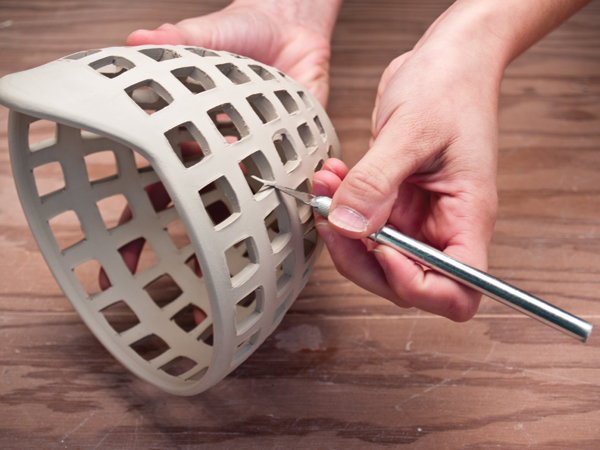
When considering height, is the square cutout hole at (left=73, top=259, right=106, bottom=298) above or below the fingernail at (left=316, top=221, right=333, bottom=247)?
below

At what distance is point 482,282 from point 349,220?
125 millimetres

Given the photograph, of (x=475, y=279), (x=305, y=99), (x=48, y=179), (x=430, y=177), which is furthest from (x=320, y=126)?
(x=48, y=179)

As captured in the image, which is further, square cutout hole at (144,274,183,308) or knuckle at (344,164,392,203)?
square cutout hole at (144,274,183,308)

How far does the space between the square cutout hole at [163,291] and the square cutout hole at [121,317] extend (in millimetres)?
34

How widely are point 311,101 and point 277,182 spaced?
17cm

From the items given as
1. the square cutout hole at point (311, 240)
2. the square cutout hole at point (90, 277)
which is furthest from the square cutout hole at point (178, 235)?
the square cutout hole at point (311, 240)

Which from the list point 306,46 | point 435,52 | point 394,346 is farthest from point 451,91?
point 306,46

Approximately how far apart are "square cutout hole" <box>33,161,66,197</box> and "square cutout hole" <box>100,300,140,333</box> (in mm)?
238

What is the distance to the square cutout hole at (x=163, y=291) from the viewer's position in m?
0.58

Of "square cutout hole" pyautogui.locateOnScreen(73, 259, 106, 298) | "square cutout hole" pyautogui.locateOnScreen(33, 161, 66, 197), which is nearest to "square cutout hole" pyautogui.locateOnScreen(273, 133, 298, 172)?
"square cutout hole" pyautogui.locateOnScreen(73, 259, 106, 298)

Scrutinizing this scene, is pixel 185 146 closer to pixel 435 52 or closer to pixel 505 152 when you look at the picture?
pixel 435 52

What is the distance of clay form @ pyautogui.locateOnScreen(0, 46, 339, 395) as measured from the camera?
12.8 inches

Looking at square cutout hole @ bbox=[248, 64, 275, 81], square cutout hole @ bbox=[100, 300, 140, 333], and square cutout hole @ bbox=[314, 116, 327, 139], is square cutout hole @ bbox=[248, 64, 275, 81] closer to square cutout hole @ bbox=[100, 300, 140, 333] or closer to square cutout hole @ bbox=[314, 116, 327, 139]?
square cutout hole @ bbox=[314, 116, 327, 139]

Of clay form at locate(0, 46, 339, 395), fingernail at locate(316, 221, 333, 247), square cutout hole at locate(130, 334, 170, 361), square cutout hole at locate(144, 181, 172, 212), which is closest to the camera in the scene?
clay form at locate(0, 46, 339, 395)
